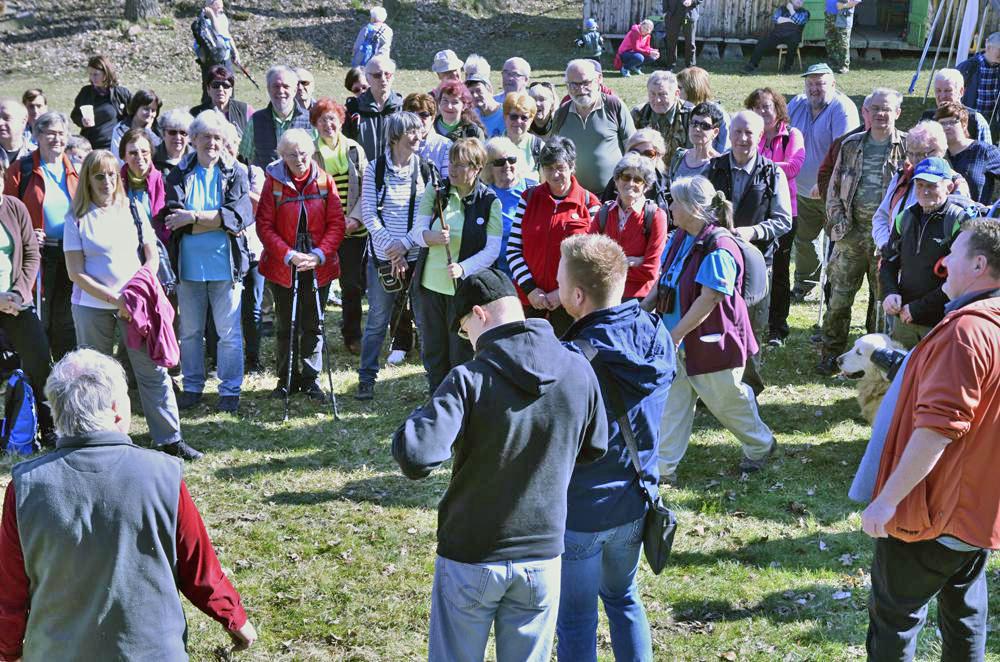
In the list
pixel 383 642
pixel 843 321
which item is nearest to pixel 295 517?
pixel 383 642

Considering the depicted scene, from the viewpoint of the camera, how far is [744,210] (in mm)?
7961

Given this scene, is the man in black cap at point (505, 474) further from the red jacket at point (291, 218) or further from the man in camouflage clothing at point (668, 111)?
the man in camouflage clothing at point (668, 111)

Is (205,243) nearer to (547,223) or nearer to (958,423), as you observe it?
(547,223)

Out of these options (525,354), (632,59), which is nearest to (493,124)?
(525,354)

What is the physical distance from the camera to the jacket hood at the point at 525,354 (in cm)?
353

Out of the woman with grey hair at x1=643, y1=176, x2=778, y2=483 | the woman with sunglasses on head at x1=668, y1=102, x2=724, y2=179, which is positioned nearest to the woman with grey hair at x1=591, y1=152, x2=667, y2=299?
Result: the woman with grey hair at x1=643, y1=176, x2=778, y2=483

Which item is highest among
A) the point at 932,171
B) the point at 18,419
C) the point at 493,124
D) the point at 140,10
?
the point at 140,10

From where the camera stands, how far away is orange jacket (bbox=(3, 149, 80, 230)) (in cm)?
831

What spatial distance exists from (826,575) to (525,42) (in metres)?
20.7

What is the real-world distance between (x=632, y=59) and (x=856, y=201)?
1343 cm

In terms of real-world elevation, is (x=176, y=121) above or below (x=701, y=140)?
above

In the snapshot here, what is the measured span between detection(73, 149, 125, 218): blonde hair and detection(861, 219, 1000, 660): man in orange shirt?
5.20 meters

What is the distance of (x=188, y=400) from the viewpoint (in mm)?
8320

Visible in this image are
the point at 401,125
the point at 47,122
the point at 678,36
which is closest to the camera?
the point at 401,125
